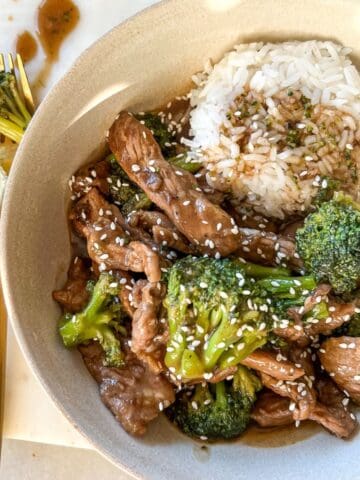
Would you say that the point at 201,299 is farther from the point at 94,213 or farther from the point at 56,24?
the point at 56,24

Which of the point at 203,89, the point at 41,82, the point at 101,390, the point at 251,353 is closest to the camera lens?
the point at 251,353

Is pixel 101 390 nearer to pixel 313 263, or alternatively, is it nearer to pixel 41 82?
pixel 313 263

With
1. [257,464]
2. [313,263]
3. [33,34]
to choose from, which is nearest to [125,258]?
[313,263]

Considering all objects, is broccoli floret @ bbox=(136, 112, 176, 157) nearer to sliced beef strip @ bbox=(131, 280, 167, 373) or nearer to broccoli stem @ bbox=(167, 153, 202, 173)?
broccoli stem @ bbox=(167, 153, 202, 173)

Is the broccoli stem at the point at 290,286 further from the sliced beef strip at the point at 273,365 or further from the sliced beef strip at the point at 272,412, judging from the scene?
the sliced beef strip at the point at 272,412

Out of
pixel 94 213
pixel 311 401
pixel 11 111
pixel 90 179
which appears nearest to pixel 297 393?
pixel 311 401
